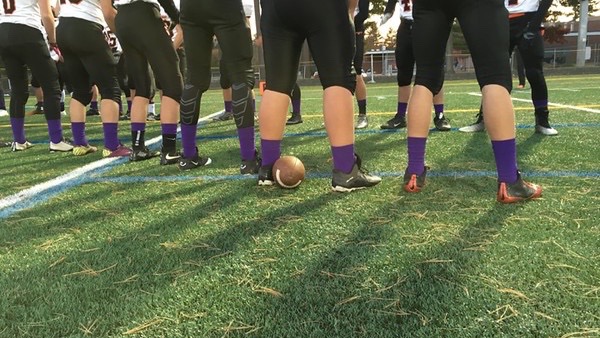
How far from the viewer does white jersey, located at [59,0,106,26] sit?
4.26 m

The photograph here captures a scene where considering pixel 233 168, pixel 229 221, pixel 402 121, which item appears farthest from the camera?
pixel 402 121

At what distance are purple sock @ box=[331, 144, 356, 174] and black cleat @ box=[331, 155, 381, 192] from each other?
0.08 feet

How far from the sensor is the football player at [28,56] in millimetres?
4691

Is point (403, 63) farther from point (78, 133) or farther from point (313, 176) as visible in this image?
point (78, 133)

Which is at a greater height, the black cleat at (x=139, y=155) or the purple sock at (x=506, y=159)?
the purple sock at (x=506, y=159)

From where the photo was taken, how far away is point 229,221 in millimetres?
2334

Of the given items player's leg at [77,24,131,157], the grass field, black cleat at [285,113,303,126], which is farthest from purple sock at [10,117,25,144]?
black cleat at [285,113,303,126]

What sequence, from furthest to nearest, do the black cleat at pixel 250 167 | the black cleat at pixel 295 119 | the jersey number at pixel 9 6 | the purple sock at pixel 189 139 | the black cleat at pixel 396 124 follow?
the black cleat at pixel 295 119 < the black cleat at pixel 396 124 < the jersey number at pixel 9 6 < the purple sock at pixel 189 139 < the black cleat at pixel 250 167

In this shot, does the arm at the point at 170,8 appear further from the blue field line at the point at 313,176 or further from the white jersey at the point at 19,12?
the white jersey at the point at 19,12

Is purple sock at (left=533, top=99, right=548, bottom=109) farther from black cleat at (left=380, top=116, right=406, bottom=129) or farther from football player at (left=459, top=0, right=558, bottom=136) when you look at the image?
black cleat at (left=380, top=116, right=406, bottom=129)

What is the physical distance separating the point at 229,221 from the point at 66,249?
2.44ft

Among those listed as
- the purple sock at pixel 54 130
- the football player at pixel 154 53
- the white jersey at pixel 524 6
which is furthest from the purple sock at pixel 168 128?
the white jersey at pixel 524 6

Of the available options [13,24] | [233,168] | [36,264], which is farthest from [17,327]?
[13,24]

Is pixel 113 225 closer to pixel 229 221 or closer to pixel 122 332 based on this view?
pixel 229 221
